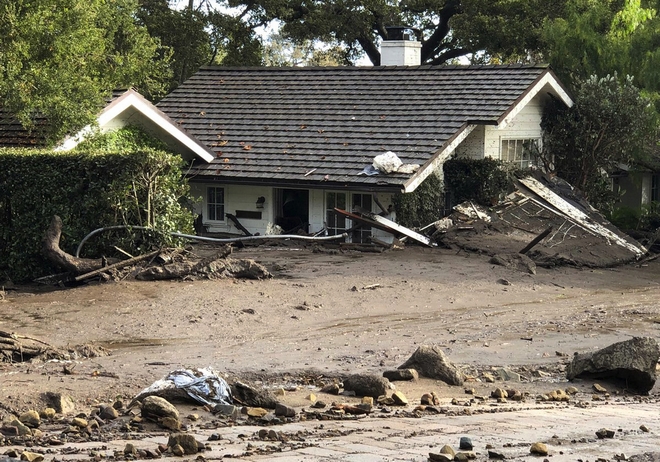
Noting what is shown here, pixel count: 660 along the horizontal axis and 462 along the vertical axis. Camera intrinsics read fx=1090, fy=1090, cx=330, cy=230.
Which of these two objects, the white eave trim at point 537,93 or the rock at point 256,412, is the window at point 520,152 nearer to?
the white eave trim at point 537,93

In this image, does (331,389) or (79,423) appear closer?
(79,423)

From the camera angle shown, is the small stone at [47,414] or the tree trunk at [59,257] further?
the tree trunk at [59,257]

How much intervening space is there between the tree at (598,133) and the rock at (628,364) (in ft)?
51.5

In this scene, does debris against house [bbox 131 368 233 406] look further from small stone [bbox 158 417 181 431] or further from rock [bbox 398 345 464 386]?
rock [bbox 398 345 464 386]

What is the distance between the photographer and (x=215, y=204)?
2798cm

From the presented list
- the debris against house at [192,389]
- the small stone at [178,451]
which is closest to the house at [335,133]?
the debris against house at [192,389]

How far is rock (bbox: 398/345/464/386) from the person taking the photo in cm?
1223

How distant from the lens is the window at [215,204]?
27.9 meters

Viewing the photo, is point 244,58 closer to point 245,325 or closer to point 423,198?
point 423,198

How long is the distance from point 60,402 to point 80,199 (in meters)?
9.74

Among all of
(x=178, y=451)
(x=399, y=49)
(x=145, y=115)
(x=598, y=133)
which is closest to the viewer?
(x=178, y=451)

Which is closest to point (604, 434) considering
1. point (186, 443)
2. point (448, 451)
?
point (448, 451)

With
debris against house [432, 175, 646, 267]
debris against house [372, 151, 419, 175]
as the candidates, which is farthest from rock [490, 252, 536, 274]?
debris against house [372, 151, 419, 175]

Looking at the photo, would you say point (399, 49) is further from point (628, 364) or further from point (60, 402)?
point (60, 402)
